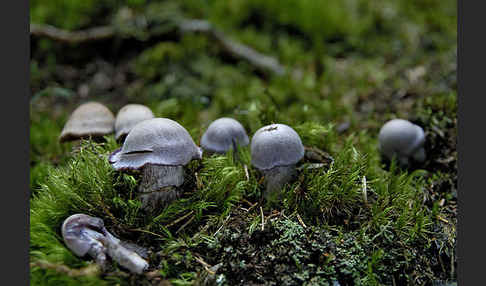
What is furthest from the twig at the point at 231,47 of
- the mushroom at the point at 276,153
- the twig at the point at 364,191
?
the twig at the point at 364,191

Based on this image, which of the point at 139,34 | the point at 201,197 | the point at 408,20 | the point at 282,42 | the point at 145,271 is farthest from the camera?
the point at 408,20

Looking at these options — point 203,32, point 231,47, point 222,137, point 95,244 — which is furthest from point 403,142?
point 203,32

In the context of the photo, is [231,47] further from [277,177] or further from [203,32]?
[277,177]

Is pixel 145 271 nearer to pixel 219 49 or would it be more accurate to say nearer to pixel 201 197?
pixel 201 197

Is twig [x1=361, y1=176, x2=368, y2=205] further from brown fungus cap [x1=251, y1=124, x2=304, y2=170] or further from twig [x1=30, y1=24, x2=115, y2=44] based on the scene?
twig [x1=30, y1=24, x2=115, y2=44]

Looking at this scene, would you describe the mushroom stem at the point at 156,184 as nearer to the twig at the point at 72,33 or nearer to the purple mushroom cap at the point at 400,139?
the purple mushroom cap at the point at 400,139

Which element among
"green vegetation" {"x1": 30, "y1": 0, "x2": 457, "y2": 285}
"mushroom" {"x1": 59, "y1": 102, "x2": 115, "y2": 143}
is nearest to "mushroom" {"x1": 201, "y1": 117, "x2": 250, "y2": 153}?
"green vegetation" {"x1": 30, "y1": 0, "x2": 457, "y2": 285}

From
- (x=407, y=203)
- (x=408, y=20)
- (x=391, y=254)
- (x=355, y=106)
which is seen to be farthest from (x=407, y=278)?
(x=408, y=20)
